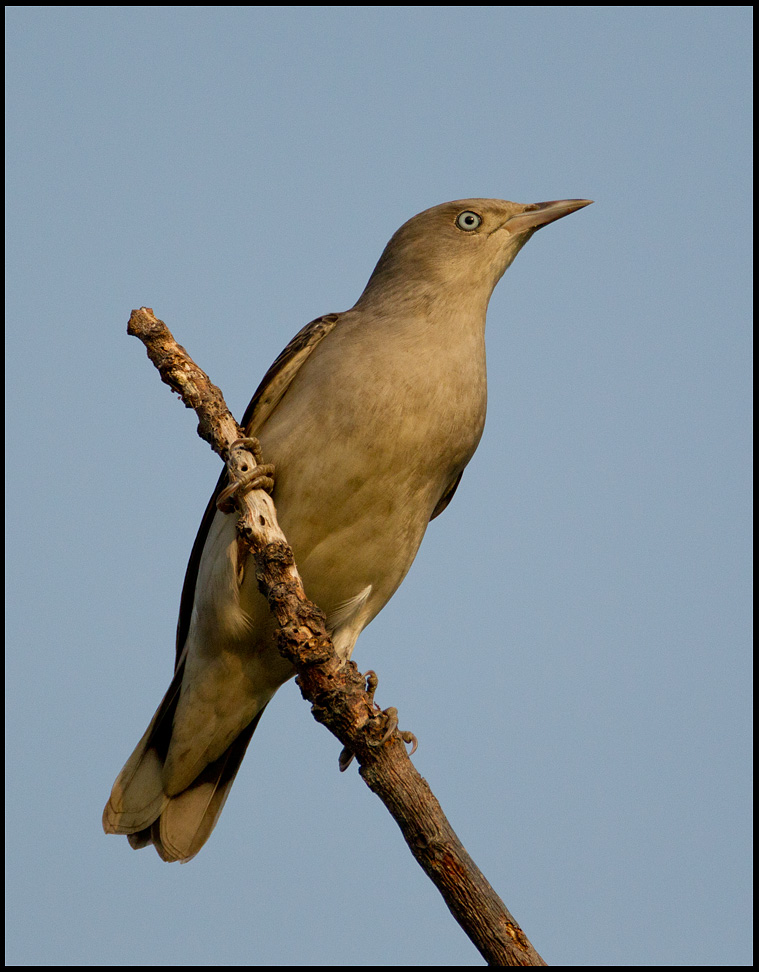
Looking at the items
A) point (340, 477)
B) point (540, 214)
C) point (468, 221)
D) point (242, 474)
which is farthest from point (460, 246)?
point (242, 474)

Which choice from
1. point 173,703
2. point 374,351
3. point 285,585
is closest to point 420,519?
point 374,351

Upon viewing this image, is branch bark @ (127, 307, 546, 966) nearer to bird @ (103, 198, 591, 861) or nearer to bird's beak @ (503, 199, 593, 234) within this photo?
bird @ (103, 198, 591, 861)

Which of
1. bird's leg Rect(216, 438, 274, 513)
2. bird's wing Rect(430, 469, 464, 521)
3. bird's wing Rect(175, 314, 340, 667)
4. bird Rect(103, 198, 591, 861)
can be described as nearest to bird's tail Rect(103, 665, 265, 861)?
bird Rect(103, 198, 591, 861)

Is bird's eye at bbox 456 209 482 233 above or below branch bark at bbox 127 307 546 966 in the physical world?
above

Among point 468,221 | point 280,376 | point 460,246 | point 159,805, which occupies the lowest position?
point 159,805

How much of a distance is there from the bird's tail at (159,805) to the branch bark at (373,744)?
203 centimetres

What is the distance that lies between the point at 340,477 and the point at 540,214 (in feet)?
8.35

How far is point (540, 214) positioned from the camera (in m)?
6.99

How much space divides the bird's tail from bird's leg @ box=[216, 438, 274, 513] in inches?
71.0

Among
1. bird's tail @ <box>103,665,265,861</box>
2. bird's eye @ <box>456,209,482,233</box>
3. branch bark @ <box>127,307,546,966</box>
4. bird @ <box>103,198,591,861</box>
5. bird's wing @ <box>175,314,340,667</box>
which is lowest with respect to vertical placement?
branch bark @ <box>127,307,546,966</box>

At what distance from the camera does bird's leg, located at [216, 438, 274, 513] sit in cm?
549

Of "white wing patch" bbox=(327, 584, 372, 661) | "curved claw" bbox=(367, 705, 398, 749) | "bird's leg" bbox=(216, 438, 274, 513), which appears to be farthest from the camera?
"white wing patch" bbox=(327, 584, 372, 661)

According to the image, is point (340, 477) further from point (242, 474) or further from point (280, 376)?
point (280, 376)

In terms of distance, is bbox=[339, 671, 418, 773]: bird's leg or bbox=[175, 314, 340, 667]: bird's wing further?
bbox=[175, 314, 340, 667]: bird's wing
